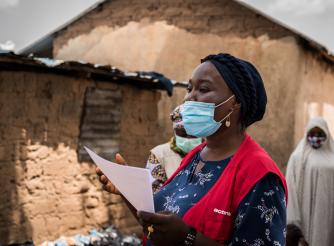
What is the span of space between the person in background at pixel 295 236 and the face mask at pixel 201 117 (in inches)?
125

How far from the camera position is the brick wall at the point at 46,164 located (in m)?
5.73

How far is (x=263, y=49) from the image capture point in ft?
29.8

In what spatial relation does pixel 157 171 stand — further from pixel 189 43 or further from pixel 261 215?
pixel 189 43

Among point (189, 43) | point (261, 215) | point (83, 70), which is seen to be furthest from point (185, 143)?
point (189, 43)

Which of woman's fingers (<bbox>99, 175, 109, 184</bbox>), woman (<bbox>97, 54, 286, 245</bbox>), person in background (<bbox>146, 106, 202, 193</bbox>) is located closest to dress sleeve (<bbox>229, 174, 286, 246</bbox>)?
woman (<bbox>97, 54, 286, 245</bbox>)

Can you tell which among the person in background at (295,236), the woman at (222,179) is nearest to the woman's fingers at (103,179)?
the woman at (222,179)

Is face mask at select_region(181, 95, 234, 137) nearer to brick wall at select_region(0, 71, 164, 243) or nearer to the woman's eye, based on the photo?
the woman's eye

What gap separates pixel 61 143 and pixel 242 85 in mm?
4795

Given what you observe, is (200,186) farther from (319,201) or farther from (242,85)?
(319,201)

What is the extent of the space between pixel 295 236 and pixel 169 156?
6.21 feet

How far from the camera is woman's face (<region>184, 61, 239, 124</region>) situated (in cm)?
186

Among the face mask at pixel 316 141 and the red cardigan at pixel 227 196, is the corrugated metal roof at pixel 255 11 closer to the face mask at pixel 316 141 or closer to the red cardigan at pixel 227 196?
the face mask at pixel 316 141

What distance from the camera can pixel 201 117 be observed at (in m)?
1.91

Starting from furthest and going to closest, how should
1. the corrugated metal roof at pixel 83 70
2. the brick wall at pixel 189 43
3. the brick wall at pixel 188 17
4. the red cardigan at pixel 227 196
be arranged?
1. the brick wall at pixel 188 17
2. the brick wall at pixel 189 43
3. the corrugated metal roof at pixel 83 70
4. the red cardigan at pixel 227 196
